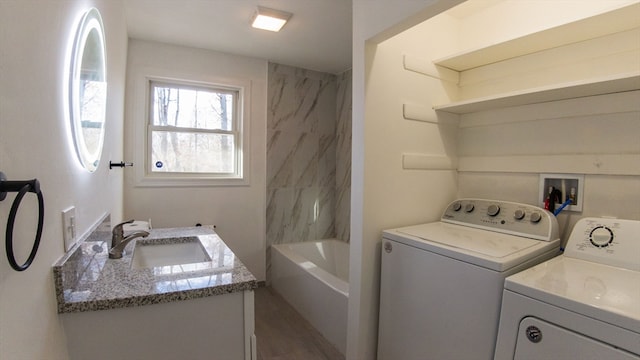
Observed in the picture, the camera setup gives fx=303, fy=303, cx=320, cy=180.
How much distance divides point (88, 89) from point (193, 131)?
1.74m

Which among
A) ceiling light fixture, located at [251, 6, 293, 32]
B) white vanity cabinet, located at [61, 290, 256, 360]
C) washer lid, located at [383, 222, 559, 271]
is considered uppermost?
ceiling light fixture, located at [251, 6, 293, 32]

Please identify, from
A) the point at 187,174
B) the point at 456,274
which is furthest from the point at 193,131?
the point at 456,274

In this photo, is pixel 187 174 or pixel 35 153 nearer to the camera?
pixel 35 153

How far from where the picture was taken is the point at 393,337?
158cm

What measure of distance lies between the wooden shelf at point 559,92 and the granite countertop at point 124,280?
1.49m

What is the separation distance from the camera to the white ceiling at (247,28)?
6.83 ft

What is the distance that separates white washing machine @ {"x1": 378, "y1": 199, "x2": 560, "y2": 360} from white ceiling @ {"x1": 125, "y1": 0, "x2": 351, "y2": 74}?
163 cm

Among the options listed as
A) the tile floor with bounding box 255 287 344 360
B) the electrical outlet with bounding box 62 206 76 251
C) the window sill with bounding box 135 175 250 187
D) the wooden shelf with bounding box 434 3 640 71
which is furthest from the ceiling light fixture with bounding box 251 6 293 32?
the tile floor with bounding box 255 287 344 360

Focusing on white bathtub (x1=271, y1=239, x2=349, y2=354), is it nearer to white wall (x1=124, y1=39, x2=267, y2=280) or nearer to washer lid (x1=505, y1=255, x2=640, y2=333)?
white wall (x1=124, y1=39, x2=267, y2=280)

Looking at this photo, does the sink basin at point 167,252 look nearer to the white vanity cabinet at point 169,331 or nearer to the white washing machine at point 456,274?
the white vanity cabinet at point 169,331

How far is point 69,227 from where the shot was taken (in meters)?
0.97

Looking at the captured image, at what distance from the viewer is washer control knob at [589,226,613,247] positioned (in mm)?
1290

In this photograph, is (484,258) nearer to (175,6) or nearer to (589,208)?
(589,208)

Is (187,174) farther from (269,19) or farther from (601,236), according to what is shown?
(601,236)
